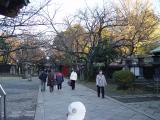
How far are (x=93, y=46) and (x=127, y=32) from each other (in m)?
4.58

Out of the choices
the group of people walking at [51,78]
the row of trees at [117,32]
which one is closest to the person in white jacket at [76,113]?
the group of people walking at [51,78]

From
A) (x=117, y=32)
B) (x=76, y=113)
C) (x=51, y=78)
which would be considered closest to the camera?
(x=76, y=113)

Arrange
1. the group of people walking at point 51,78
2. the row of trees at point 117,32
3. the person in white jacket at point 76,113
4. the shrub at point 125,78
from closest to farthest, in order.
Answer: the person in white jacket at point 76,113, the shrub at point 125,78, the group of people walking at point 51,78, the row of trees at point 117,32

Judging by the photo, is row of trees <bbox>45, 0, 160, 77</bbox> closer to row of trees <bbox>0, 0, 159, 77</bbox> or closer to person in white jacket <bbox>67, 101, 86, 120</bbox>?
row of trees <bbox>0, 0, 159, 77</bbox>

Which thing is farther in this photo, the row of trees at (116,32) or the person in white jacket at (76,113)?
the row of trees at (116,32)

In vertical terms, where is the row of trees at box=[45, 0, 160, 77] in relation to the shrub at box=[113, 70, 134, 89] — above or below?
above

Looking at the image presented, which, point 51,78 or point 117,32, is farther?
point 117,32

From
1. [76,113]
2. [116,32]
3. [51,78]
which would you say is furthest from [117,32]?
[76,113]

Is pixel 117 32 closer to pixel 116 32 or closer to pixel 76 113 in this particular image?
pixel 116 32

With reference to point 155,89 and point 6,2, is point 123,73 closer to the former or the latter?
point 155,89

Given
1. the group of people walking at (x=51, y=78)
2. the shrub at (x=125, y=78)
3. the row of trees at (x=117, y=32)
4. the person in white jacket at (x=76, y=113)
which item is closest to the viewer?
the person in white jacket at (x=76, y=113)

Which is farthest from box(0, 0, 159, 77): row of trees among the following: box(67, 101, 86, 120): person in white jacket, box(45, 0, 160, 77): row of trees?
box(67, 101, 86, 120): person in white jacket

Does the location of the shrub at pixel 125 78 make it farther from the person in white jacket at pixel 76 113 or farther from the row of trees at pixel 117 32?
the person in white jacket at pixel 76 113

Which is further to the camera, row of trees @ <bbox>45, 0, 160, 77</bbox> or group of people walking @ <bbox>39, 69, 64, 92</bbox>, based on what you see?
row of trees @ <bbox>45, 0, 160, 77</bbox>
